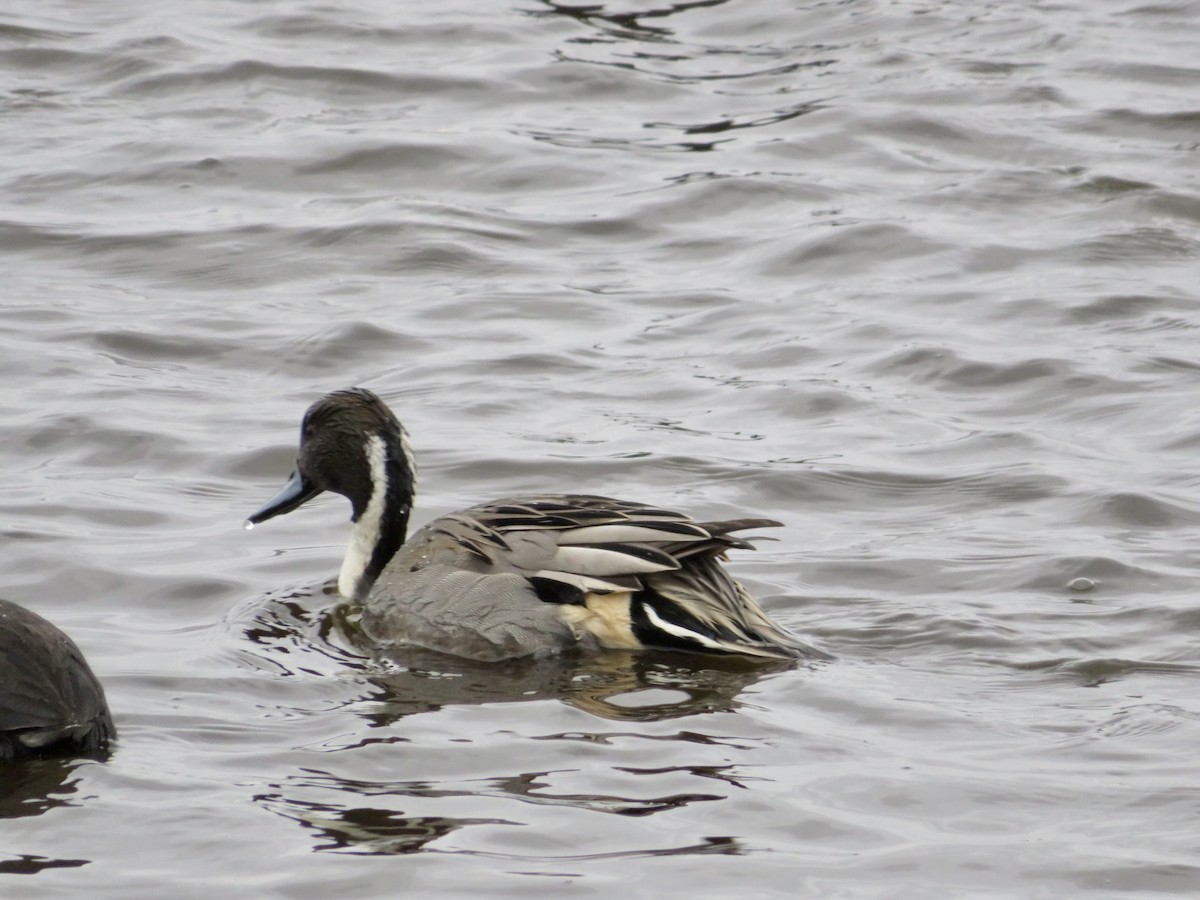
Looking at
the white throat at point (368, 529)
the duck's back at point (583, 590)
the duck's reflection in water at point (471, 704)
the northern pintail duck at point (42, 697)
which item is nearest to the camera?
the duck's reflection in water at point (471, 704)

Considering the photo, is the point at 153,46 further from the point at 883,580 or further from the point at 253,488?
the point at 883,580

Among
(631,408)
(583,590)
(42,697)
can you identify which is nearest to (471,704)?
(583,590)

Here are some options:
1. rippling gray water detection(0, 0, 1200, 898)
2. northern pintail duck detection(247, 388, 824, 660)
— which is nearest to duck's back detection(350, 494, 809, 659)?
northern pintail duck detection(247, 388, 824, 660)

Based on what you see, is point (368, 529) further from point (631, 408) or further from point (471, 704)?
point (631, 408)

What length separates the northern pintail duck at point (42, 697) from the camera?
5918mm

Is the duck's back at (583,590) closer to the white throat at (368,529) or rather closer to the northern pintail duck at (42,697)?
the white throat at (368,529)

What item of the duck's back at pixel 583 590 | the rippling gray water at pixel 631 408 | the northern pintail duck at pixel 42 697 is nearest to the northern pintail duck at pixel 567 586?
the duck's back at pixel 583 590

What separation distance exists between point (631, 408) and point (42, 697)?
467 cm

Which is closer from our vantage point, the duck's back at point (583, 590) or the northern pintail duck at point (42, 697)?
the northern pintail duck at point (42, 697)

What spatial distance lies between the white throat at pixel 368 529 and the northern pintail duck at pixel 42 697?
6.60ft

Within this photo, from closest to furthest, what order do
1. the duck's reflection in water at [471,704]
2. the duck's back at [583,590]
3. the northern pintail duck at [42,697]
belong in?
the duck's reflection in water at [471,704] < the northern pintail duck at [42,697] < the duck's back at [583,590]

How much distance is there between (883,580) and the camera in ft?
26.3

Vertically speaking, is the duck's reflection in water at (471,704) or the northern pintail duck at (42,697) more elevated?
the northern pintail duck at (42,697)

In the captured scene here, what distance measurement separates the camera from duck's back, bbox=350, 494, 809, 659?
7195mm
